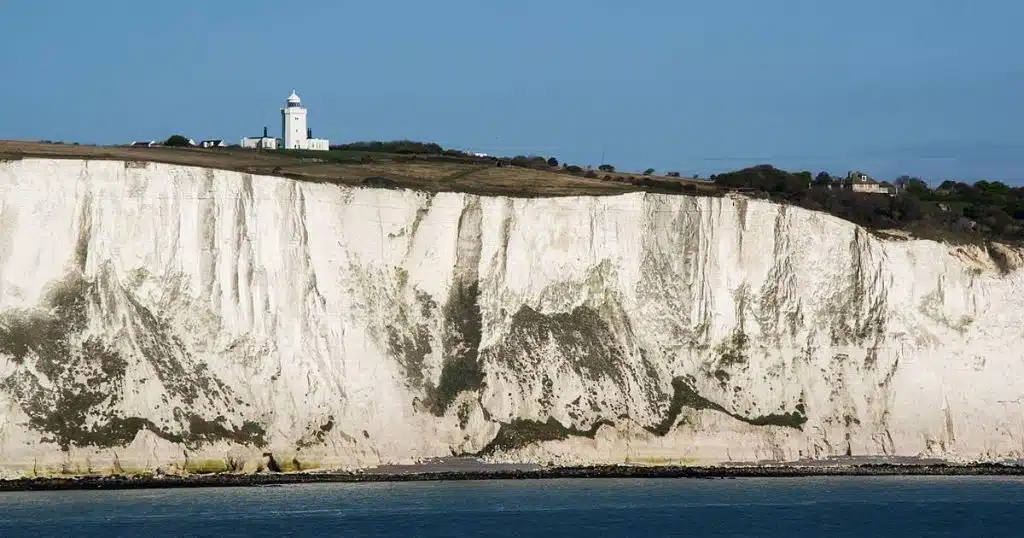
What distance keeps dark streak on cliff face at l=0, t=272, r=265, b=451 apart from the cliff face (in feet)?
0.21

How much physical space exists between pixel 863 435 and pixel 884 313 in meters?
4.64

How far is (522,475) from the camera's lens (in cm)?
5675

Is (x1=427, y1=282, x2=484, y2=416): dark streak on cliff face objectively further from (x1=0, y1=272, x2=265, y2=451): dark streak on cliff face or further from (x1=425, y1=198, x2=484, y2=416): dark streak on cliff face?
(x1=0, y1=272, x2=265, y2=451): dark streak on cliff face

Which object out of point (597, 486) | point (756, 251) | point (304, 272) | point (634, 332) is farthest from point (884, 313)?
point (304, 272)

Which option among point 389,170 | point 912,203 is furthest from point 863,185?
point 389,170

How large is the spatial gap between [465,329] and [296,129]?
2927 centimetres

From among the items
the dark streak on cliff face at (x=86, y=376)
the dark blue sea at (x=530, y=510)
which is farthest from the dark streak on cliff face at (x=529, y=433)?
the dark streak on cliff face at (x=86, y=376)

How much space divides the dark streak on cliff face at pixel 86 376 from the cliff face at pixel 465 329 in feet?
0.21

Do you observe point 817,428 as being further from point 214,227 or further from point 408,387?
point 214,227

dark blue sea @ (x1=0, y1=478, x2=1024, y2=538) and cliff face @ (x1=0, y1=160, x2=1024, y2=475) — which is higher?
cliff face @ (x1=0, y1=160, x2=1024, y2=475)

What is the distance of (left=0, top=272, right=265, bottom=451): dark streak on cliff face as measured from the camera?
171 feet

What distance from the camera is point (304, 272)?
2333 inches

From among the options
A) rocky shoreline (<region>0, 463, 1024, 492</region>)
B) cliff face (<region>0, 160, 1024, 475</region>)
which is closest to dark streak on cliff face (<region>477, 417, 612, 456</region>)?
cliff face (<region>0, 160, 1024, 475</region>)

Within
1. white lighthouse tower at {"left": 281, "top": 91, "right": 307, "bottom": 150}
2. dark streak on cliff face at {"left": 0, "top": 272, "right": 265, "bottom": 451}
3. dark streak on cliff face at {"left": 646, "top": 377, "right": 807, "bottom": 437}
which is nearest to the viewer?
dark streak on cliff face at {"left": 0, "top": 272, "right": 265, "bottom": 451}
